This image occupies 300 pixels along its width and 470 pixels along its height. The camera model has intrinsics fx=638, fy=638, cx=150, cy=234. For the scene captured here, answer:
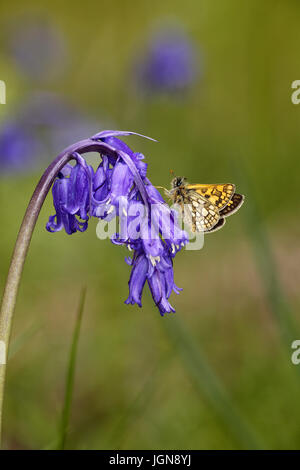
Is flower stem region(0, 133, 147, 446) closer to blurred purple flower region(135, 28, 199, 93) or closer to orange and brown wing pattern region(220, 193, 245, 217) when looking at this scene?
orange and brown wing pattern region(220, 193, 245, 217)

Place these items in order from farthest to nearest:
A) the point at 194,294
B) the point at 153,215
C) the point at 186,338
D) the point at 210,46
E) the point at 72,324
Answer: the point at 210,46 → the point at 194,294 → the point at 72,324 → the point at 186,338 → the point at 153,215

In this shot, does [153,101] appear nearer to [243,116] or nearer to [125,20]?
[243,116]

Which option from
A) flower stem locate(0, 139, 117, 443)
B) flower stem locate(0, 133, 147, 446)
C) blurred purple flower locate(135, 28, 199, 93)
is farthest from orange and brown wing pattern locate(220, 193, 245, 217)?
blurred purple flower locate(135, 28, 199, 93)

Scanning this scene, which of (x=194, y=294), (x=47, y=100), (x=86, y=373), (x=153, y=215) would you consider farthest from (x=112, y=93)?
(x=153, y=215)

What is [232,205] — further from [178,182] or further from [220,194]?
[178,182]

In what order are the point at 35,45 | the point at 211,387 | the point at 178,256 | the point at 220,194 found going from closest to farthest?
the point at 220,194, the point at 211,387, the point at 178,256, the point at 35,45

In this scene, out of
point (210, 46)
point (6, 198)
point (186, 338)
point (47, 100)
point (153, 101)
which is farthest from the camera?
point (210, 46)

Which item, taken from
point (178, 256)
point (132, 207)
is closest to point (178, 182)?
point (132, 207)
